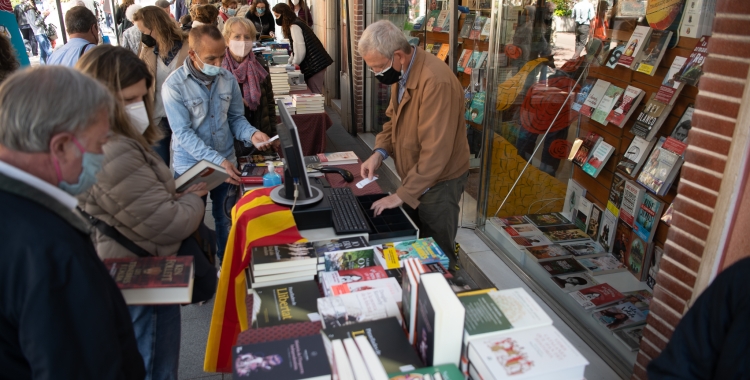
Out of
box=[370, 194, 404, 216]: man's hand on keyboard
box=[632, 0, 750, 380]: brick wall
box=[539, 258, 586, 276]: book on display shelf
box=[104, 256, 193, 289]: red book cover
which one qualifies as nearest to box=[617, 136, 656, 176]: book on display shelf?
box=[539, 258, 586, 276]: book on display shelf

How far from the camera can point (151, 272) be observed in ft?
5.10

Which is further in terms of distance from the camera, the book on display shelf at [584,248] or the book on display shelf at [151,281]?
the book on display shelf at [584,248]

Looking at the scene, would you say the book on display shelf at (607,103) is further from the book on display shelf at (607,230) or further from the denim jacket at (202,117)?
the denim jacket at (202,117)

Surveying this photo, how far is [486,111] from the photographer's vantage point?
3781mm

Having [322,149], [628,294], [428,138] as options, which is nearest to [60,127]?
[428,138]

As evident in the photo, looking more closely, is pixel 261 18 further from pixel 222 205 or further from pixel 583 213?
pixel 583 213

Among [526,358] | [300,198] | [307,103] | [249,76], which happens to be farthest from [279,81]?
[526,358]

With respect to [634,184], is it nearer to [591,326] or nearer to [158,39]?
[591,326]

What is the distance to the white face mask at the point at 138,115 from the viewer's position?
195cm

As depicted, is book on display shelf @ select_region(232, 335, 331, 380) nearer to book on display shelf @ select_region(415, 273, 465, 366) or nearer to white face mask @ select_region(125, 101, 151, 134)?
book on display shelf @ select_region(415, 273, 465, 366)

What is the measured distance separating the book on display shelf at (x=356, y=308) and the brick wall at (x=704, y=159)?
1.08 metres

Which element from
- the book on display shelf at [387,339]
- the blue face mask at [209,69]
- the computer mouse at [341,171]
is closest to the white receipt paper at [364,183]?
the computer mouse at [341,171]

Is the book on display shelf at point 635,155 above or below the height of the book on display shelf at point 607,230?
above

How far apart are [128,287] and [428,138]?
151 cm
